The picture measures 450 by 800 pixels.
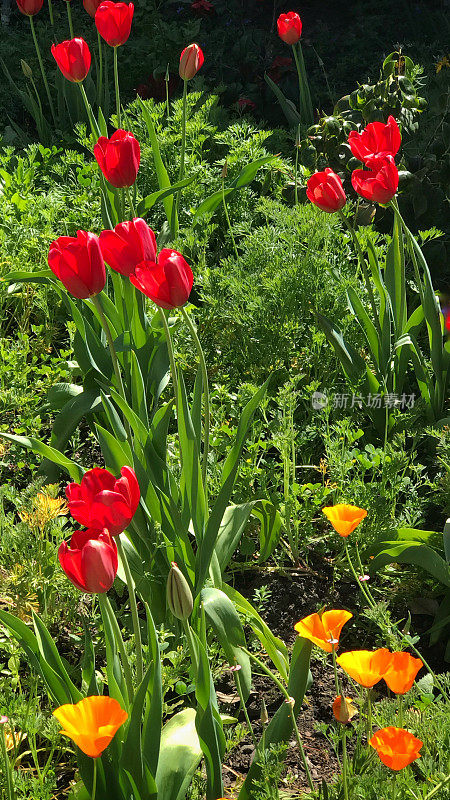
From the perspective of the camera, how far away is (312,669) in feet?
6.36

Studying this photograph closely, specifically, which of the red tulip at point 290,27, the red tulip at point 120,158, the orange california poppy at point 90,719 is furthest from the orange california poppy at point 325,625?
the red tulip at point 290,27

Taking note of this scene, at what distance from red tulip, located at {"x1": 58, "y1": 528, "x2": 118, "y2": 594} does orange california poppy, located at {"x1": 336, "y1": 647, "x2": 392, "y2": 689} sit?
0.36m

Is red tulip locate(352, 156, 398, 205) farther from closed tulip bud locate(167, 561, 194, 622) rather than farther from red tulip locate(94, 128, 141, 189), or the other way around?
closed tulip bud locate(167, 561, 194, 622)

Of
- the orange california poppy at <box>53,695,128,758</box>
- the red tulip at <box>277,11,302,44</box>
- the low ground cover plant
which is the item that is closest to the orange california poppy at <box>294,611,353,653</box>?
the low ground cover plant

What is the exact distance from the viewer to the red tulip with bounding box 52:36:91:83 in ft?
7.84

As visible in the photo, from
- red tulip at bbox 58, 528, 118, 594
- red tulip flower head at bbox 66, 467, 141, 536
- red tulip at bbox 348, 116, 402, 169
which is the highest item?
red tulip at bbox 348, 116, 402, 169

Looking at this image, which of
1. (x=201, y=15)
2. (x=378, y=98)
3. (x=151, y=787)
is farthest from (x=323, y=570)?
(x=201, y=15)

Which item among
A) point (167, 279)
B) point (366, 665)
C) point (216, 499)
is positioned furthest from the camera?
point (216, 499)

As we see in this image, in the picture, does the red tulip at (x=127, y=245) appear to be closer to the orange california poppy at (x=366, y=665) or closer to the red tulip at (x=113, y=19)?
the orange california poppy at (x=366, y=665)

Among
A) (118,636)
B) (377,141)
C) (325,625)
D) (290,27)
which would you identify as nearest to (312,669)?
(325,625)

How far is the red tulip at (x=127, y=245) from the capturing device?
1.59 meters

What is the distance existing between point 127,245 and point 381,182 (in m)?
0.83

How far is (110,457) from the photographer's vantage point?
1.80 metres

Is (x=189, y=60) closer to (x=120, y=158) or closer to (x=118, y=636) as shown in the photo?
(x=120, y=158)
